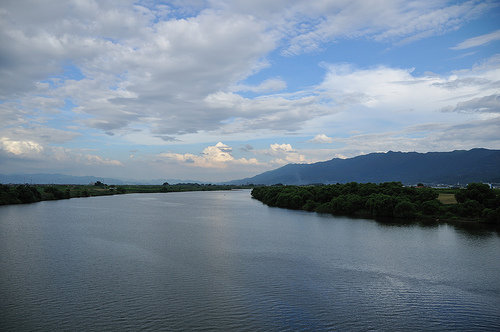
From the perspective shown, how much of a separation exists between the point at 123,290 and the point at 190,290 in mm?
3618

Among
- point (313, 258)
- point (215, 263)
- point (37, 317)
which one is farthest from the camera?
point (313, 258)

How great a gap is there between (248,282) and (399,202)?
134 ft

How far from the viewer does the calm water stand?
14609 millimetres

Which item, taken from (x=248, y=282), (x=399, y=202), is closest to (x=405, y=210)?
(x=399, y=202)

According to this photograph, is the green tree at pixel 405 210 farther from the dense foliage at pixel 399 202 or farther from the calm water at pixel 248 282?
the calm water at pixel 248 282

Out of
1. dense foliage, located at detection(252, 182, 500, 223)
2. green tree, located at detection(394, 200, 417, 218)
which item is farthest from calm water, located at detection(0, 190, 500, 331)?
green tree, located at detection(394, 200, 417, 218)

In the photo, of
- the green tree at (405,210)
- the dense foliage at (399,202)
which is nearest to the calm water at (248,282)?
the dense foliage at (399,202)

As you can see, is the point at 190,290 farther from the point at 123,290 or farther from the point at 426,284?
the point at 426,284

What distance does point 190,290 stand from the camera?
18328 mm

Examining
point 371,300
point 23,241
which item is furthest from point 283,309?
point 23,241

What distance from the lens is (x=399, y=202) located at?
53.0m

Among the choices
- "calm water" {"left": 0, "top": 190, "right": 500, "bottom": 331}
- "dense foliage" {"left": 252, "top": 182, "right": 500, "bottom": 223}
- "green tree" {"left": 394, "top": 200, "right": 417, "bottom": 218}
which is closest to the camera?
"calm water" {"left": 0, "top": 190, "right": 500, "bottom": 331}

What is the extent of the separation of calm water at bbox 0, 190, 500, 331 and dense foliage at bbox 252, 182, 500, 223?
15189mm

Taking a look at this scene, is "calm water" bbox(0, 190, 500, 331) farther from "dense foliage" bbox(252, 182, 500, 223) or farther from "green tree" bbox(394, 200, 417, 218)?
"green tree" bbox(394, 200, 417, 218)
